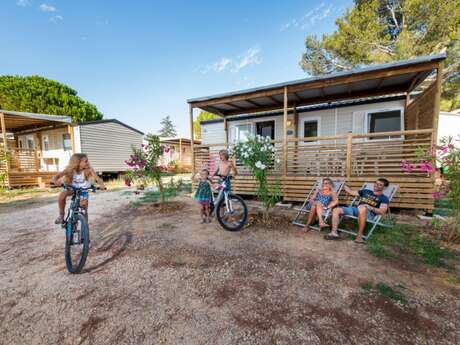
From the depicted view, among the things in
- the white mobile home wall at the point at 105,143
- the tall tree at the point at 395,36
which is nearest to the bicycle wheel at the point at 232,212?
the white mobile home wall at the point at 105,143

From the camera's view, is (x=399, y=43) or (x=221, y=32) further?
(x=221, y=32)

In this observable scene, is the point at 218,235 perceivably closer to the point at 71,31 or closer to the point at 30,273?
the point at 30,273

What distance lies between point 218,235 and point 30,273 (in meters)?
2.31

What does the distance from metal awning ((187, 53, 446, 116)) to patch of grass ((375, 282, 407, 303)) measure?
434cm

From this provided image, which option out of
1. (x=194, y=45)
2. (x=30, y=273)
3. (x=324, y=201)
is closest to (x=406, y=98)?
(x=324, y=201)

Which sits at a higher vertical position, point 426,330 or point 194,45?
point 194,45

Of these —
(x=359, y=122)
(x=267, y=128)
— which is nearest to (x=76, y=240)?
(x=267, y=128)

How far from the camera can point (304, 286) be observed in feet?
6.36

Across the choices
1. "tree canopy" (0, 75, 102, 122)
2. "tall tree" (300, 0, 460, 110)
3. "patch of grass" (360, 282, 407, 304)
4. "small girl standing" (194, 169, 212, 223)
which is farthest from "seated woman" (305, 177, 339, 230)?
"tree canopy" (0, 75, 102, 122)

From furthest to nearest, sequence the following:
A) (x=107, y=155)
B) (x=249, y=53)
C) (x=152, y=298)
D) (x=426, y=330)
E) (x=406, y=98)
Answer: (x=249, y=53) → (x=107, y=155) → (x=406, y=98) → (x=152, y=298) → (x=426, y=330)

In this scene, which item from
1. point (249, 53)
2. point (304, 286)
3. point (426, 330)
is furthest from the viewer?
point (249, 53)

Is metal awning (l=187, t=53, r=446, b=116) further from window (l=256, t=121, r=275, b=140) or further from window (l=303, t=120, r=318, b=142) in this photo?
window (l=303, t=120, r=318, b=142)

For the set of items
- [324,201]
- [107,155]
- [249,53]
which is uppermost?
[249,53]

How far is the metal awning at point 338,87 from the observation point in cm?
417
